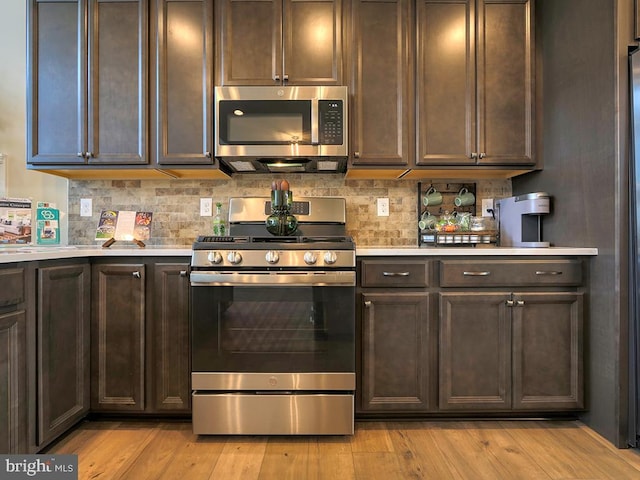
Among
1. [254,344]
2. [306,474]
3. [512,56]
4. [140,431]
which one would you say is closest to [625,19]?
[512,56]

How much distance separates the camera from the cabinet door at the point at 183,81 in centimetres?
213

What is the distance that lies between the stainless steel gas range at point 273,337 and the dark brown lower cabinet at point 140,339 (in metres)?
0.13

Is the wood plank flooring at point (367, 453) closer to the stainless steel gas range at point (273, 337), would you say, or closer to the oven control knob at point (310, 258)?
the stainless steel gas range at point (273, 337)

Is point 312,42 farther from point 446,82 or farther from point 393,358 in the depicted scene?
point 393,358

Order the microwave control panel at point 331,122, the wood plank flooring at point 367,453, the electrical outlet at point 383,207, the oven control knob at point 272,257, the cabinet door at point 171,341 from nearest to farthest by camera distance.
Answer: the wood plank flooring at point 367,453 < the oven control knob at point 272,257 < the cabinet door at point 171,341 < the microwave control panel at point 331,122 < the electrical outlet at point 383,207

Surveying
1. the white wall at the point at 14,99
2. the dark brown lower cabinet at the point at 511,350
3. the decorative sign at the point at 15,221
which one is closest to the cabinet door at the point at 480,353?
the dark brown lower cabinet at the point at 511,350

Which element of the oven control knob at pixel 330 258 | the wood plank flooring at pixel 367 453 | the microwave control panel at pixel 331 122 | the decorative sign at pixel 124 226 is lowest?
the wood plank flooring at pixel 367 453

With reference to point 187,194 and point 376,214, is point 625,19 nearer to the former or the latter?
point 376,214

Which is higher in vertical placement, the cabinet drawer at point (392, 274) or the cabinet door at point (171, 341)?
the cabinet drawer at point (392, 274)

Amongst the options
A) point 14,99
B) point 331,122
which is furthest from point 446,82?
point 14,99

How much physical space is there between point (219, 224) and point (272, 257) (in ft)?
2.57

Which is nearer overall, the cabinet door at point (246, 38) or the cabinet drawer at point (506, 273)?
the cabinet drawer at point (506, 273)

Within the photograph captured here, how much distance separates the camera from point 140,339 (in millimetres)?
1869

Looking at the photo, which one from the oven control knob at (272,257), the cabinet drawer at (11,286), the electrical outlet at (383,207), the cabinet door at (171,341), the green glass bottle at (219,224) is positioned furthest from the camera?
the electrical outlet at (383,207)
